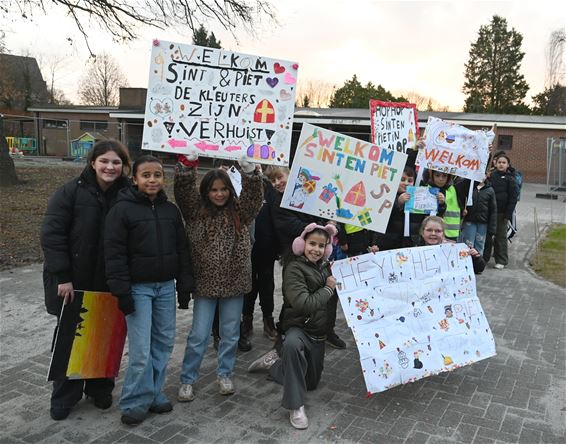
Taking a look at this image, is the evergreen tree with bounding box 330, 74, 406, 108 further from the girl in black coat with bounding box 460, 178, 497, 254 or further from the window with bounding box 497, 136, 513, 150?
A: the girl in black coat with bounding box 460, 178, 497, 254

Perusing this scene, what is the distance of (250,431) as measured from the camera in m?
3.51

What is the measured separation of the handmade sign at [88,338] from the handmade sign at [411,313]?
5.84 ft

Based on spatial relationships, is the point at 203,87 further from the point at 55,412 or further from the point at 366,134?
the point at 366,134

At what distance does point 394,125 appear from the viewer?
21.5 ft

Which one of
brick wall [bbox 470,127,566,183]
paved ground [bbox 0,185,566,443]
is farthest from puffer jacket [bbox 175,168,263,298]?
brick wall [bbox 470,127,566,183]

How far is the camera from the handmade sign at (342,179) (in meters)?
4.35

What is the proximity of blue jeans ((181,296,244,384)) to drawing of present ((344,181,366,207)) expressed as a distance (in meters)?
1.32

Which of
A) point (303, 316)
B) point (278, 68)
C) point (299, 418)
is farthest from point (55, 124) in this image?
point (299, 418)

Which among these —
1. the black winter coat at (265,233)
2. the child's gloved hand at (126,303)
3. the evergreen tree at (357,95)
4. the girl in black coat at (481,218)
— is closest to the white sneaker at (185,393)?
the child's gloved hand at (126,303)

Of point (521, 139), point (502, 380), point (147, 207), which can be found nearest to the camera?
point (147, 207)

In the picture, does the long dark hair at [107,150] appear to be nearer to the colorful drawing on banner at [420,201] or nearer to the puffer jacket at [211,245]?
the puffer jacket at [211,245]

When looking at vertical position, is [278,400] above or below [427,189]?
below

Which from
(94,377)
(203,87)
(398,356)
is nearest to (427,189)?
(398,356)

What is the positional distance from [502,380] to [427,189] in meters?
1.96
